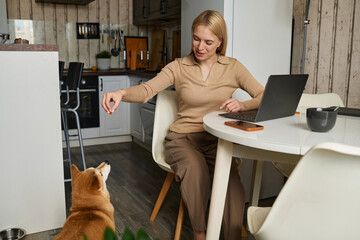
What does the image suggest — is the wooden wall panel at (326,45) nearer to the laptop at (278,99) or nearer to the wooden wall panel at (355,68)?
the wooden wall panel at (355,68)

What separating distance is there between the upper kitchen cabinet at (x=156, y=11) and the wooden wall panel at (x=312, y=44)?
4.22ft

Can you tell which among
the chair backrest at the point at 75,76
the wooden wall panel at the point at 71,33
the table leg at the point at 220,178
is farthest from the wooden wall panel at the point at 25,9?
→ the table leg at the point at 220,178

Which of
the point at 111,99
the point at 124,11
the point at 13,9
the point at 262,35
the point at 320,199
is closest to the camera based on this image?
the point at 320,199

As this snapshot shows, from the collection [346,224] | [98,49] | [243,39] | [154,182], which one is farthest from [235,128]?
[98,49]

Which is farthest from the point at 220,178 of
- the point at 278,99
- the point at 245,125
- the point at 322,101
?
the point at 322,101

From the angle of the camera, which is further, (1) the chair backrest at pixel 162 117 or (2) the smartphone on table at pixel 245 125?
(1) the chair backrest at pixel 162 117

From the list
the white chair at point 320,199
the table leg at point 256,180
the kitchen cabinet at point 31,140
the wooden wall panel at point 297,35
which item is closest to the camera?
the white chair at point 320,199

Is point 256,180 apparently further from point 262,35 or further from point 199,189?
point 262,35

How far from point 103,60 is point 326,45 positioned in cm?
269

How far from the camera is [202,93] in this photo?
1953mm

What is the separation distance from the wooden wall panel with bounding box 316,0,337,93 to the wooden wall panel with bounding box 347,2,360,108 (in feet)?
0.53

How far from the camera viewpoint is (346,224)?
97cm

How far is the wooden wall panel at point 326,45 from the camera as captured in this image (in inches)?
102

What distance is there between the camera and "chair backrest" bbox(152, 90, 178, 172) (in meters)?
2.10
